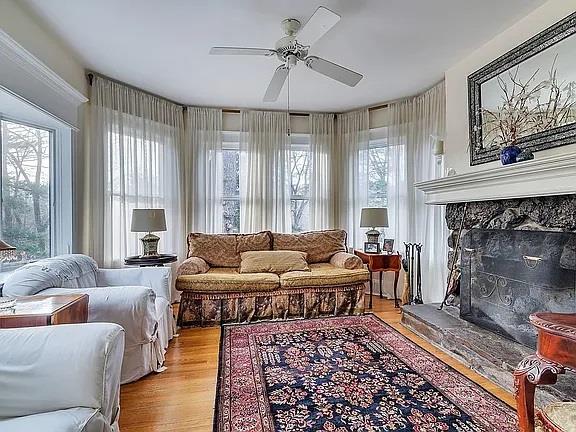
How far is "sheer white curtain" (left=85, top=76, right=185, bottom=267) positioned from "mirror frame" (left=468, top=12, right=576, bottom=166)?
3.47 metres

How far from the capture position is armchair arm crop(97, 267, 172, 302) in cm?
315

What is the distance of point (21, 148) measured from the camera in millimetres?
2988

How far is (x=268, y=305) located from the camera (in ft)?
12.7

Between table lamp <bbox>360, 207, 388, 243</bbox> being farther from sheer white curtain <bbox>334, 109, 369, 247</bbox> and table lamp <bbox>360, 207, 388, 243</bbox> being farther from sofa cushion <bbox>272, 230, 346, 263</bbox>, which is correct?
sheer white curtain <bbox>334, 109, 369, 247</bbox>

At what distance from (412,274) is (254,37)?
10.4 feet

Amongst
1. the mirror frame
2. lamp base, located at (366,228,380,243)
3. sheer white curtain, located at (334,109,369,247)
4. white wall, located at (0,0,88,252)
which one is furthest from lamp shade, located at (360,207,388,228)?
white wall, located at (0,0,88,252)

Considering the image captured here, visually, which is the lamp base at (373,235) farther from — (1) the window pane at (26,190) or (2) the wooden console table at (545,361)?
(1) the window pane at (26,190)

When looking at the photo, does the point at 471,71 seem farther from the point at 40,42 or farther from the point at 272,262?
the point at 40,42

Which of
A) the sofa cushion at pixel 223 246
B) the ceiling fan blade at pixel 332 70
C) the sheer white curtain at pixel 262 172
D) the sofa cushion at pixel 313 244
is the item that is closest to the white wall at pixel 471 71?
the ceiling fan blade at pixel 332 70

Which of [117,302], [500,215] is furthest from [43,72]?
[500,215]

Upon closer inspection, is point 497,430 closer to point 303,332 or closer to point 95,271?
point 303,332

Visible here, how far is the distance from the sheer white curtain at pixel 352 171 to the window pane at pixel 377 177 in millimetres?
59

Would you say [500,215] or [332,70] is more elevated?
[332,70]

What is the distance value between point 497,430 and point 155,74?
409 centimetres
